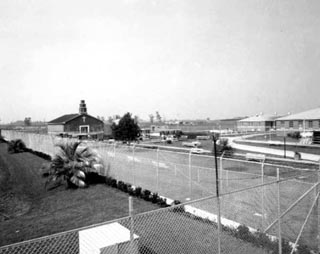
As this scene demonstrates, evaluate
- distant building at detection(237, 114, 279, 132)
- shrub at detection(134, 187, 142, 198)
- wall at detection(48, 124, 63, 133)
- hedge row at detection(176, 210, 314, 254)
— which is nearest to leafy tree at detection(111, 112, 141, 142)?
wall at detection(48, 124, 63, 133)

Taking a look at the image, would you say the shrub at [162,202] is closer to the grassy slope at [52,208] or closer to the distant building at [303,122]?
the grassy slope at [52,208]

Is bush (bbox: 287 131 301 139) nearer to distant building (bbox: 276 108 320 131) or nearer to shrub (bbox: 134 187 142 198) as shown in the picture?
distant building (bbox: 276 108 320 131)

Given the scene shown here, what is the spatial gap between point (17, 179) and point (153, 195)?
10995mm

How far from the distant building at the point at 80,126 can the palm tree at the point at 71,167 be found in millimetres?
39405

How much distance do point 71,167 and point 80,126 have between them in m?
44.5

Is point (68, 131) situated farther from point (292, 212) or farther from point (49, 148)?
point (292, 212)

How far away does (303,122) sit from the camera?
44.8 metres

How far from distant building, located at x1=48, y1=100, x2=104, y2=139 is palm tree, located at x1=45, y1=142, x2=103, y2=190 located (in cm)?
3940

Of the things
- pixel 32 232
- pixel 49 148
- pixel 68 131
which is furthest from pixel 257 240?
pixel 68 131

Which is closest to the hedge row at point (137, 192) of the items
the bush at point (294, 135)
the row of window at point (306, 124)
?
the bush at point (294, 135)

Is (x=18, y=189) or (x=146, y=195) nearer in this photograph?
(x=146, y=195)

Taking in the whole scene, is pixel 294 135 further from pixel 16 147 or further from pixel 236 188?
pixel 16 147

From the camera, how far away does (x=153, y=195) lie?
445 inches

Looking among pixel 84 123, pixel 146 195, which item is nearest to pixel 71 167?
pixel 146 195
